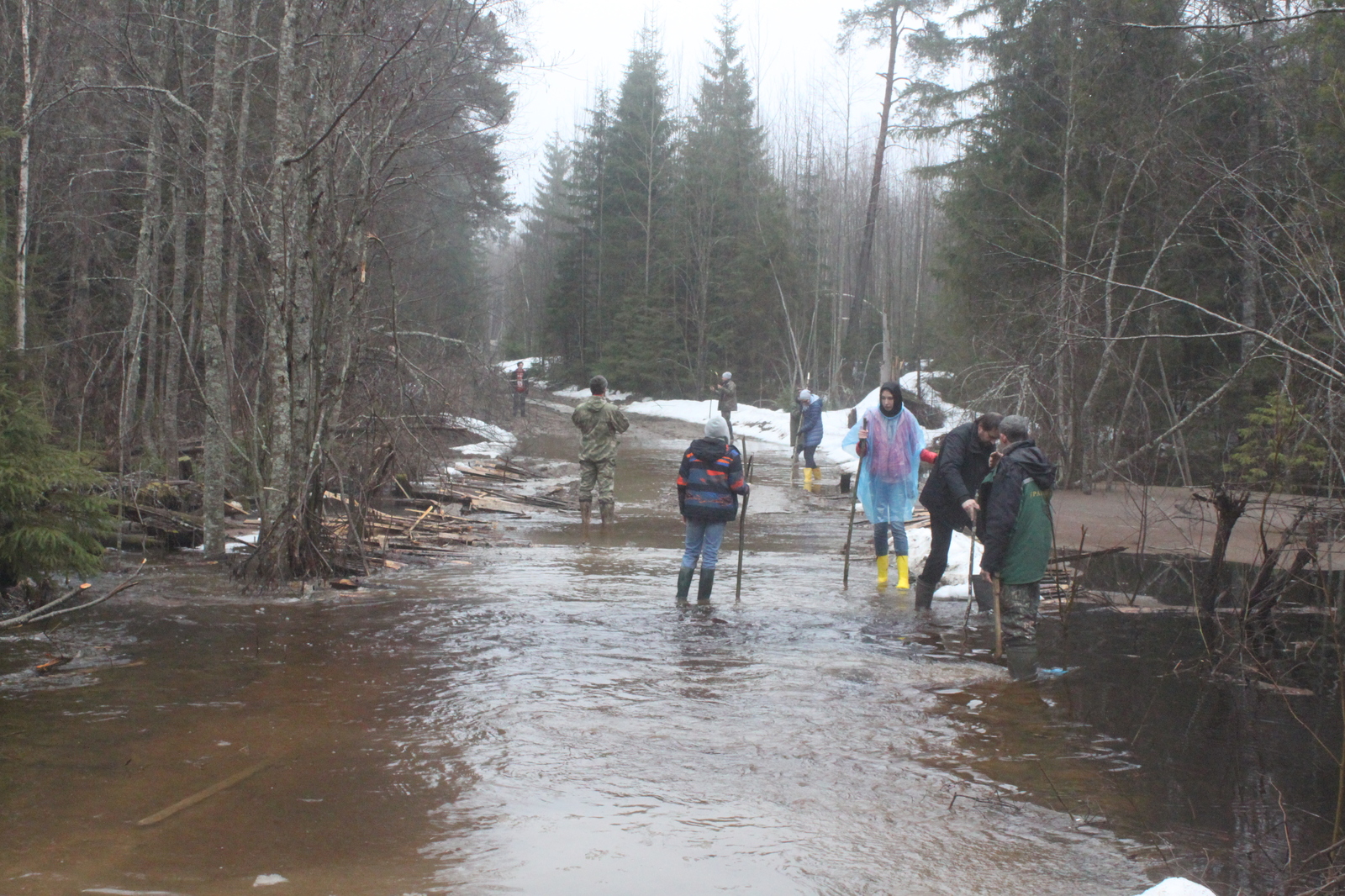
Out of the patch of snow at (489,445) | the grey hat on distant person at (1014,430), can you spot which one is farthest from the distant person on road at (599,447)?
the patch of snow at (489,445)

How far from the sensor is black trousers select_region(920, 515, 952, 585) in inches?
366

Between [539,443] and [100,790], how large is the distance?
24.9 meters

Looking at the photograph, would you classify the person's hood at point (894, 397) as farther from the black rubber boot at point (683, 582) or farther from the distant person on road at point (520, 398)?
the distant person on road at point (520, 398)

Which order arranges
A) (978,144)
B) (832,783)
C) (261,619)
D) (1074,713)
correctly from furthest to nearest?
1. (978,144)
2. (261,619)
3. (1074,713)
4. (832,783)

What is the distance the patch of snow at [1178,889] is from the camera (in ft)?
12.6

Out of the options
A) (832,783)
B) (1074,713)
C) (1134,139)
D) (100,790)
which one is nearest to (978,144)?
(1134,139)

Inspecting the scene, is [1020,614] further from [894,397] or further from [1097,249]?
[1097,249]

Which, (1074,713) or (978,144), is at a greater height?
(978,144)

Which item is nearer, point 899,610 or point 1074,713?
point 1074,713

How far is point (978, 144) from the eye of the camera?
955 inches

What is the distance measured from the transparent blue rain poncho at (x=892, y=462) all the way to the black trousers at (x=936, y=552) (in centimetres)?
104

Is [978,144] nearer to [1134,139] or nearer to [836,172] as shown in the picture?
[1134,139]

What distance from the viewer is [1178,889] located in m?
3.87

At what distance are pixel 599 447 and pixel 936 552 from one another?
6610 mm
